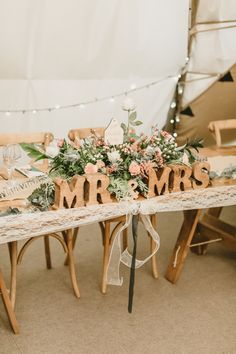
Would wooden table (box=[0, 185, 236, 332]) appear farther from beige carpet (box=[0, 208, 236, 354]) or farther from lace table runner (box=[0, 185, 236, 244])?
beige carpet (box=[0, 208, 236, 354])

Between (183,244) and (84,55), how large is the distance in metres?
2.08

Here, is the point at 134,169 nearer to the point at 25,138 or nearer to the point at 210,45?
the point at 25,138

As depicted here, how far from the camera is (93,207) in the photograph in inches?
74.4

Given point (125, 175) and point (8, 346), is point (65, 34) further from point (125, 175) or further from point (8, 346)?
point (8, 346)

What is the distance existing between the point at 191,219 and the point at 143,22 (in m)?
2.21

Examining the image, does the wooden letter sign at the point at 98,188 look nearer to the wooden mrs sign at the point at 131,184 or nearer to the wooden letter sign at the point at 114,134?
the wooden mrs sign at the point at 131,184

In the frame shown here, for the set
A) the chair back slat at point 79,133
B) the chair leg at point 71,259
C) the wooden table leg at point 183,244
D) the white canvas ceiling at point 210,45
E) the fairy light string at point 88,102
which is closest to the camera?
the chair leg at point 71,259

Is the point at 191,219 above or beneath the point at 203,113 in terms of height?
beneath

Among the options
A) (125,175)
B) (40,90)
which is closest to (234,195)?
(125,175)

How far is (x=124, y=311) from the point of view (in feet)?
7.48

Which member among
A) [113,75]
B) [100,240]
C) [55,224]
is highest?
[113,75]

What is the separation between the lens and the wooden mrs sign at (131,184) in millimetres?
1858

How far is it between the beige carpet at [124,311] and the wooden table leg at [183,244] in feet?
0.22

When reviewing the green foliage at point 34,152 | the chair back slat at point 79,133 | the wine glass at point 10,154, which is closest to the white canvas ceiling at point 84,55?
the chair back slat at point 79,133
